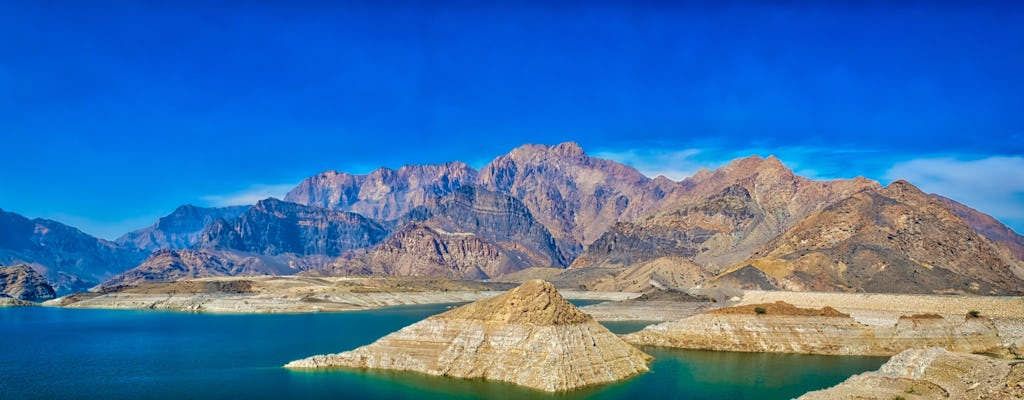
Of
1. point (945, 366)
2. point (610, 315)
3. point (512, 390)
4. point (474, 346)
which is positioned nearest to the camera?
point (945, 366)

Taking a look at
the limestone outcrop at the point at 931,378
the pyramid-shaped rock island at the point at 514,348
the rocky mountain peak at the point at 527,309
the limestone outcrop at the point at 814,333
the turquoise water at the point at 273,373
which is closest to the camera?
the limestone outcrop at the point at 931,378

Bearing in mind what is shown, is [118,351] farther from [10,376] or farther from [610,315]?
[610,315]

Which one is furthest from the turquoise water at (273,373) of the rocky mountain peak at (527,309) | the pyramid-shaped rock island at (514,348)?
the rocky mountain peak at (527,309)

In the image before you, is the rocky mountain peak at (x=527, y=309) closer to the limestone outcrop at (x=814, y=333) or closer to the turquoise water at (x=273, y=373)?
the turquoise water at (x=273, y=373)

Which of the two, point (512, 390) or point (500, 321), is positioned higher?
point (500, 321)

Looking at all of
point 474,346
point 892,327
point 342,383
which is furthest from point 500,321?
point 892,327

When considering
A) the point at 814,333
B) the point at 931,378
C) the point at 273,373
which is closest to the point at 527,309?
the point at 273,373

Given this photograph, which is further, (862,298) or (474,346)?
(862,298)
